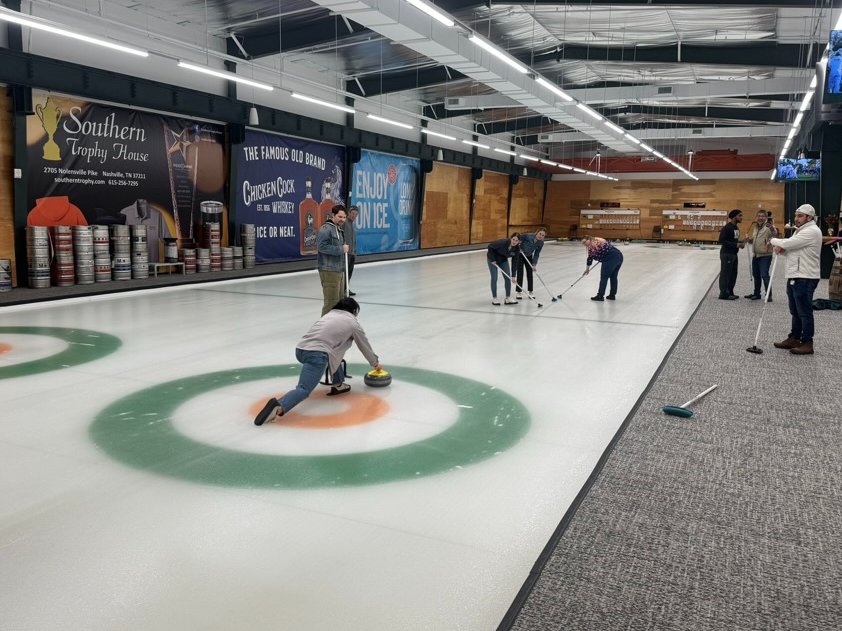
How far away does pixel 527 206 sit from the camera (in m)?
37.5

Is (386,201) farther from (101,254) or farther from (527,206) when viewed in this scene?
(527,206)

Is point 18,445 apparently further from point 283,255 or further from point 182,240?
point 283,255

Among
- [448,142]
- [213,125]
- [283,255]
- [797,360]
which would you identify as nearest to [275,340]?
[797,360]

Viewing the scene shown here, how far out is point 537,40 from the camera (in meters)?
15.8

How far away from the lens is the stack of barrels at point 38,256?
1182 centimetres

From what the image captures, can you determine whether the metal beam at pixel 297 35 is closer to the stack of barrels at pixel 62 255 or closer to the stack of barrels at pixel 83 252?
the stack of barrels at pixel 83 252

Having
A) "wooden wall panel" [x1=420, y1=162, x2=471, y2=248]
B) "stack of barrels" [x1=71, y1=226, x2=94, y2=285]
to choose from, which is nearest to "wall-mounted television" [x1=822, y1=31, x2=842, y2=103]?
"stack of barrels" [x1=71, y1=226, x2=94, y2=285]

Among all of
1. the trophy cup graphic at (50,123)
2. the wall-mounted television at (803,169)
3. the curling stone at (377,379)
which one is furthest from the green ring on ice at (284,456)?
the wall-mounted television at (803,169)

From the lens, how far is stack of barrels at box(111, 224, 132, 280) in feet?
43.7

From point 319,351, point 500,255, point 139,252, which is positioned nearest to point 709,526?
point 319,351

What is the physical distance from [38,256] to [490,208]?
2338 cm

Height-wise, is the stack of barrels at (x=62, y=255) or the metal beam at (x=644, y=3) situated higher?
the metal beam at (x=644, y=3)

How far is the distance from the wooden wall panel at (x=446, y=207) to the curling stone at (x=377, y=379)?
20.6m

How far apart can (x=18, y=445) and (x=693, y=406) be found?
5.18m
